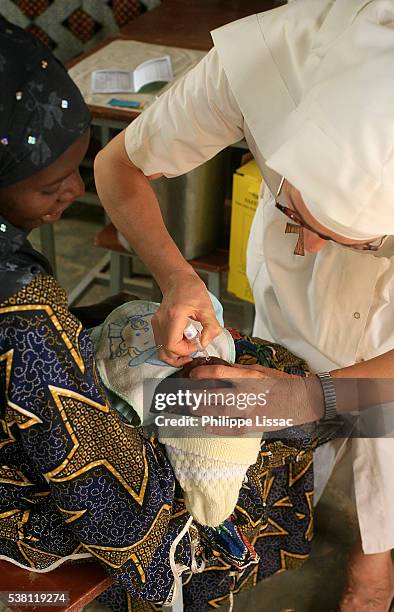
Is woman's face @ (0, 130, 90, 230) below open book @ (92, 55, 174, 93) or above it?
above

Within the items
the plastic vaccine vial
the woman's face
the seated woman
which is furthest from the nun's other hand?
the woman's face

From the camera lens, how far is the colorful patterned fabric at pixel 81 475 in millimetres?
1162

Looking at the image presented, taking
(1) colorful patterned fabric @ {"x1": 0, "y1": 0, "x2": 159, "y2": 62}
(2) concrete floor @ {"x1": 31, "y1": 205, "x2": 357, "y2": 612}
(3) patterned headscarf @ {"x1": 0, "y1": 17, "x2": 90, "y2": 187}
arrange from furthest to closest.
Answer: (1) colorful patterned fabric @ {"x1": 0, "y1": 0, "x2": 159, "y2": 62}, (2) concrete floor @ {"x1": 31, "y1": 205, "x2": 357, "y2": 612}, (3) patterned headscarf @ {"x1": 0, "y1": 17, "x2": 90, "y2": 187}

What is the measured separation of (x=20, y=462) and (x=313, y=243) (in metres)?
0.64

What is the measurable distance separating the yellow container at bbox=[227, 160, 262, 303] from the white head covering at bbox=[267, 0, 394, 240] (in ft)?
3.81

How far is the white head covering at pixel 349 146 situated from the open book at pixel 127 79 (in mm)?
1525

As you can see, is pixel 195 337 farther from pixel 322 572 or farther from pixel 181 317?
pixel 322 572

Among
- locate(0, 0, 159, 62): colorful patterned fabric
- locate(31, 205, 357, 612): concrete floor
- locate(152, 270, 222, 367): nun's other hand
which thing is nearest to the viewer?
locate(152, 270, 222, 367): nun's other hand

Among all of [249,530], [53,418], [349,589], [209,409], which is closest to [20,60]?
[53,418]

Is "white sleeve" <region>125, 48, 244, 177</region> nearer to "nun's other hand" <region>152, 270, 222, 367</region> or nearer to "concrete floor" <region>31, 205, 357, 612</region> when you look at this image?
"nun's other hand" <region>152, 270, 222, 367</region>

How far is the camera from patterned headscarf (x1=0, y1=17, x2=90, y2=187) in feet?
3.72

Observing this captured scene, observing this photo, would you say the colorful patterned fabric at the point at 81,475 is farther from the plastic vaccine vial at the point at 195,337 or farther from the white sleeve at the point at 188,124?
the white sleeve at the point at 188,124

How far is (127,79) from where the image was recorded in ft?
8.71

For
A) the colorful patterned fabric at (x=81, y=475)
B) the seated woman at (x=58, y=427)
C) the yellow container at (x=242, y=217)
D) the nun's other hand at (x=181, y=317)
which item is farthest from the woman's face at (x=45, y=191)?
the yellow container at (x=242, y=217)
